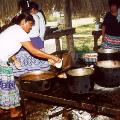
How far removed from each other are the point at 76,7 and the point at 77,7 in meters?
0.03

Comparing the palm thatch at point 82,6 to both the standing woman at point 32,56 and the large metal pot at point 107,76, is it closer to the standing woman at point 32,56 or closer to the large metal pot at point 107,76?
the standing woman at point 32,56

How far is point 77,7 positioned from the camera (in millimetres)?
8250

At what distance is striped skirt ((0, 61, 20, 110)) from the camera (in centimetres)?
462

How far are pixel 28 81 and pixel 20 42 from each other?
2.69 ft

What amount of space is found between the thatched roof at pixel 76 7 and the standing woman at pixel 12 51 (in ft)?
9.94

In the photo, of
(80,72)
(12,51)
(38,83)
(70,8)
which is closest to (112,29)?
(70,8)

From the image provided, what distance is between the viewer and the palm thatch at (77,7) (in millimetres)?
7648

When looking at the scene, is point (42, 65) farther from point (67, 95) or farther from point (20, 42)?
point (67, 95)

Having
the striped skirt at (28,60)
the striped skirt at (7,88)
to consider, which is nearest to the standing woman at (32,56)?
the striped skirt at (28,60)

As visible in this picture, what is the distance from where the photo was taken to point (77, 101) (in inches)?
130

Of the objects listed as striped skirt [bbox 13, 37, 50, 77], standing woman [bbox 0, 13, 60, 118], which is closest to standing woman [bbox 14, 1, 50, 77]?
striped skirt [bbox 13, 37, 50, 77]

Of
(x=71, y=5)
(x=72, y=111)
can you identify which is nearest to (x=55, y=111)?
(x=72, y=111)

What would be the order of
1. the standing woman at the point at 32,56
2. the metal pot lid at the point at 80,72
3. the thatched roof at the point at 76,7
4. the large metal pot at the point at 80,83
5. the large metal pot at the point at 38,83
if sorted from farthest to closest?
the thatched roof at the point at 76,7 → the standing woman at the point at 32,56 → the metal pot lid at the point at 80,72 → the large metal pot at the point at 38,83 → the large metal pot at the point at 80,83

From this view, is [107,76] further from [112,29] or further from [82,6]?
[82,6]
